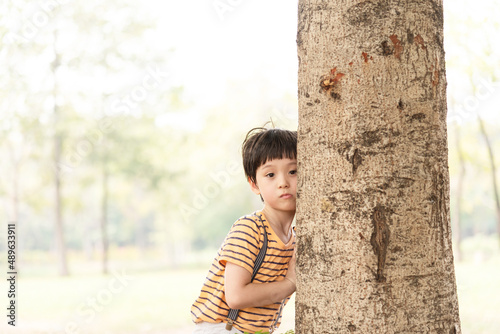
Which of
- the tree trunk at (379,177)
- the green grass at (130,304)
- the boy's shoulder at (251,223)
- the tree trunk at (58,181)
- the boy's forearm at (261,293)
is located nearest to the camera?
the tree trunk at (379,177)

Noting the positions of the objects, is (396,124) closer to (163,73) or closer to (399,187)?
(399,187)

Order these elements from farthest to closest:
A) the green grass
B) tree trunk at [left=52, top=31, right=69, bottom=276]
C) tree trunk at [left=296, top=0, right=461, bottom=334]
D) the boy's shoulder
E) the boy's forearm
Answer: tree trunk at [left=52, top=31, right=69, bottom=276] → the green grass → the boy's shoulder → the boy's forearm → tree trunk at [left=296, top=0, right=461, bottom=334]

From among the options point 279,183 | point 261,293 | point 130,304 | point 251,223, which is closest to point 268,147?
point 279,183

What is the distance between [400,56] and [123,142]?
16254 mm

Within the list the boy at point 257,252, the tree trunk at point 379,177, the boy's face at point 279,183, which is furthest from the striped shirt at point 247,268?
the tree trunk at point 379,177

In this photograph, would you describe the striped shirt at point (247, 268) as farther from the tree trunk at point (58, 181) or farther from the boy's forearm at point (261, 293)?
the tree trunk at point (58, 181)

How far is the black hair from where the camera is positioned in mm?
2191

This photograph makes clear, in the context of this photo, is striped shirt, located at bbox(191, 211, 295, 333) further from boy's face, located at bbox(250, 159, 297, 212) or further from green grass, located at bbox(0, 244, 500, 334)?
green grass, located at bbox(0, 244, 500, 334)

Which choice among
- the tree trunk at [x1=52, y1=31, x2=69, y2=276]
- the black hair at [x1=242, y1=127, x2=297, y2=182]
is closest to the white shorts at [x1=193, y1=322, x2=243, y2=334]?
the black hair at [x1=242, y1=127, x2=297, y2=182]

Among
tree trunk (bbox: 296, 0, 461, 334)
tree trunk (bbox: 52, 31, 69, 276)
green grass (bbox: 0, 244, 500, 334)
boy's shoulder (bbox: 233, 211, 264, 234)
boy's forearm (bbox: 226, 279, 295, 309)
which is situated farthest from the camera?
tree trunk (bbox: 52, 31, 69, 276)

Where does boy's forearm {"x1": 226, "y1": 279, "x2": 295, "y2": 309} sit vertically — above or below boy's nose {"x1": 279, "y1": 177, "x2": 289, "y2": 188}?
below

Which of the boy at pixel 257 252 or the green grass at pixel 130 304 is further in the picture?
the green grass at pixel 130 304

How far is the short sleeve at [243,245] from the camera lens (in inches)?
81.7

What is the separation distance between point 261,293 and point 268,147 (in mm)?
602
